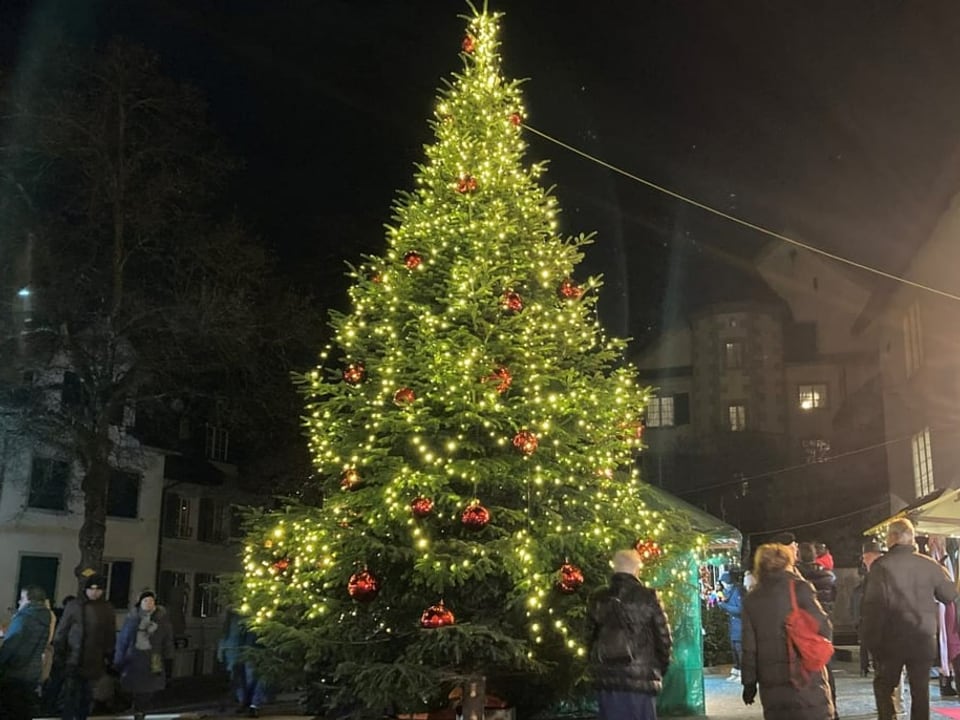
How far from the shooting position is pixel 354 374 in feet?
32.6

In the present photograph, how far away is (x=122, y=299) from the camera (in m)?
22.3

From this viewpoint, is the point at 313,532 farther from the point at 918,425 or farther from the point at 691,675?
the point at 918,425

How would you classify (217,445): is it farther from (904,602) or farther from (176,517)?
(904,602)

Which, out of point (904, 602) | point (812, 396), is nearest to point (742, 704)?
point (904, 602)

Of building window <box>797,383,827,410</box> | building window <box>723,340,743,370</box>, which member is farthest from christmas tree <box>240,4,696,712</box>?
building window <box>797,383,827,410</box>

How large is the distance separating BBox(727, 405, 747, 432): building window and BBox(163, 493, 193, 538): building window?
31.3 metres

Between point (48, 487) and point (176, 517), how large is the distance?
6.94 m

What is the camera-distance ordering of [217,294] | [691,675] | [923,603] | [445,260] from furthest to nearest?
[217,294], [691,675], [445,260], [923,603]

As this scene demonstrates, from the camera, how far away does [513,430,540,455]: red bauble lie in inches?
349

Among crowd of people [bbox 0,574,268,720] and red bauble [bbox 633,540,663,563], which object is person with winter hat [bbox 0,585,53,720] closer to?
crowd of people [bbox 0,574,268,720]

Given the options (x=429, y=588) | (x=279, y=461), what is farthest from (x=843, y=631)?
(x=429, y=588)

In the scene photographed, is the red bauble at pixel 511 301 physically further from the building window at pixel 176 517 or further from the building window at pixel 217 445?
the building window at pixel 217 445

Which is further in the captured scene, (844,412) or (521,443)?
(844,412)

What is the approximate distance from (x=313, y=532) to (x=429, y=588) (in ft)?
3.95
